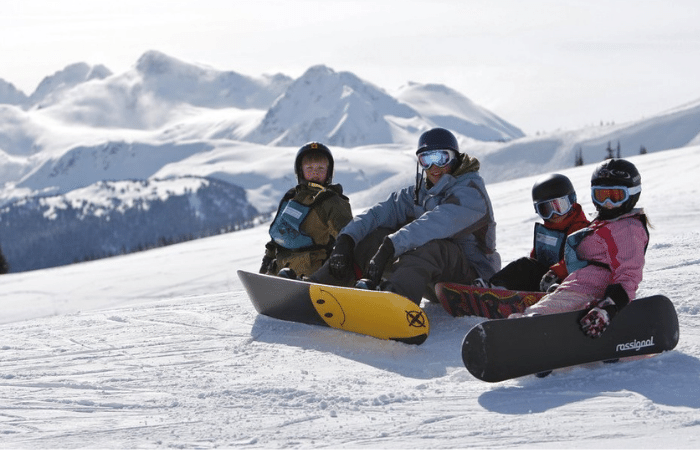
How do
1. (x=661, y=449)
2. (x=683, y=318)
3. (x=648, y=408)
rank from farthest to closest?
(x=683, y=318)
(x=648, y=408)
(x=661, y=449)

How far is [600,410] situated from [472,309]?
220 cm

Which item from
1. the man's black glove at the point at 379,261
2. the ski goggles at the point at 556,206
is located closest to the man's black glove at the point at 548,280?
the ski goggles at the point at 556,206

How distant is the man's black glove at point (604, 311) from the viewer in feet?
14.6

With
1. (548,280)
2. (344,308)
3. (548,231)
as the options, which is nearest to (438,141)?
(548,231)

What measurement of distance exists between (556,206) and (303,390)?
2509mm

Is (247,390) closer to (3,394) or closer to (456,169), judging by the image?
(3,394)

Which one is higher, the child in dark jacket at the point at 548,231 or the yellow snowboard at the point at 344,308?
the child in dark jacket at the point at 548,231

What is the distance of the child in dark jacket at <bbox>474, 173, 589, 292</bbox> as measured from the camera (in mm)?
5816

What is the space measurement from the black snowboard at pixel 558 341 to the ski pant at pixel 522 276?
1188mm

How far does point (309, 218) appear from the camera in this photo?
7.17m

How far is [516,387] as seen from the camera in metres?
4.43

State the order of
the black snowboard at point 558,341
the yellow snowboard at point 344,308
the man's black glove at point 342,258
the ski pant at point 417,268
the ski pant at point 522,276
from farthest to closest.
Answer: the man's black glove at point 342,258, the ski pant at point 522,276, the ski pant at point 417,268, the yellow snowboard at point 344,308, the black snowboard at point 558,341

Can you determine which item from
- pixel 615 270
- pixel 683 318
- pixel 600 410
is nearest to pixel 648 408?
pixel 600 410

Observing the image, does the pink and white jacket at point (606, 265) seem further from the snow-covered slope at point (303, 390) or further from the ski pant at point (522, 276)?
the ski pant at point (522, 276)
